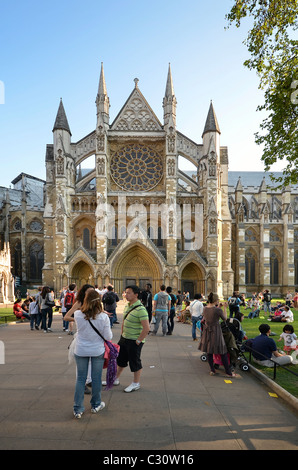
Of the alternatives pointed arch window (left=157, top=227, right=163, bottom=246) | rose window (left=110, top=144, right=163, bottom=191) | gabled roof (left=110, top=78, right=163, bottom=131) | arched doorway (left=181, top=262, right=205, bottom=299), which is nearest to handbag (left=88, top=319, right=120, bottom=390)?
arched doorway (left=181, top=262, right=205, bottom=299)

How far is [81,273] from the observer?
31.6 meters

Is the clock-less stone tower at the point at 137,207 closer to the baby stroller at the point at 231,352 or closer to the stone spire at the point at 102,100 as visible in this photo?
the stone spire at the point at 102,100

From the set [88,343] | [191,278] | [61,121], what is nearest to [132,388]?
[88,343]

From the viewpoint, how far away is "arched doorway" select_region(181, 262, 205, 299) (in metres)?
31.0

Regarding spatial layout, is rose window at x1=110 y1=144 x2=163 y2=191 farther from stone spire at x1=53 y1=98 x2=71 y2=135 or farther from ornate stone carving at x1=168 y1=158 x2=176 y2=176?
stone spire at x1=53 y1=98 x2=71 y2=135

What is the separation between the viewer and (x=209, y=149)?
3097cm

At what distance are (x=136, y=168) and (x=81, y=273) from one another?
11.7 meters

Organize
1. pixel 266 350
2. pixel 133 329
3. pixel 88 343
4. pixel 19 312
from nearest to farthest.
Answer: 1. pixel 88 343
2. pixel 133 329
3. pixel 266 350
4. pixel 19 312

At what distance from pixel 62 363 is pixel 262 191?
39.0 meters

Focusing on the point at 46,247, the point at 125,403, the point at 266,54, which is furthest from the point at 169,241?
the point at 125,403

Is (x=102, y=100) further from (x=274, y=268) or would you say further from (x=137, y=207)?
(x=274, y=268)

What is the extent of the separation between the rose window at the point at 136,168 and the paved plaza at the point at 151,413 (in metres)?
25.9

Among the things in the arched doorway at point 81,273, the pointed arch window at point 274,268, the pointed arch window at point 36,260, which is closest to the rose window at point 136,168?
the arched doorway at point 81,273
